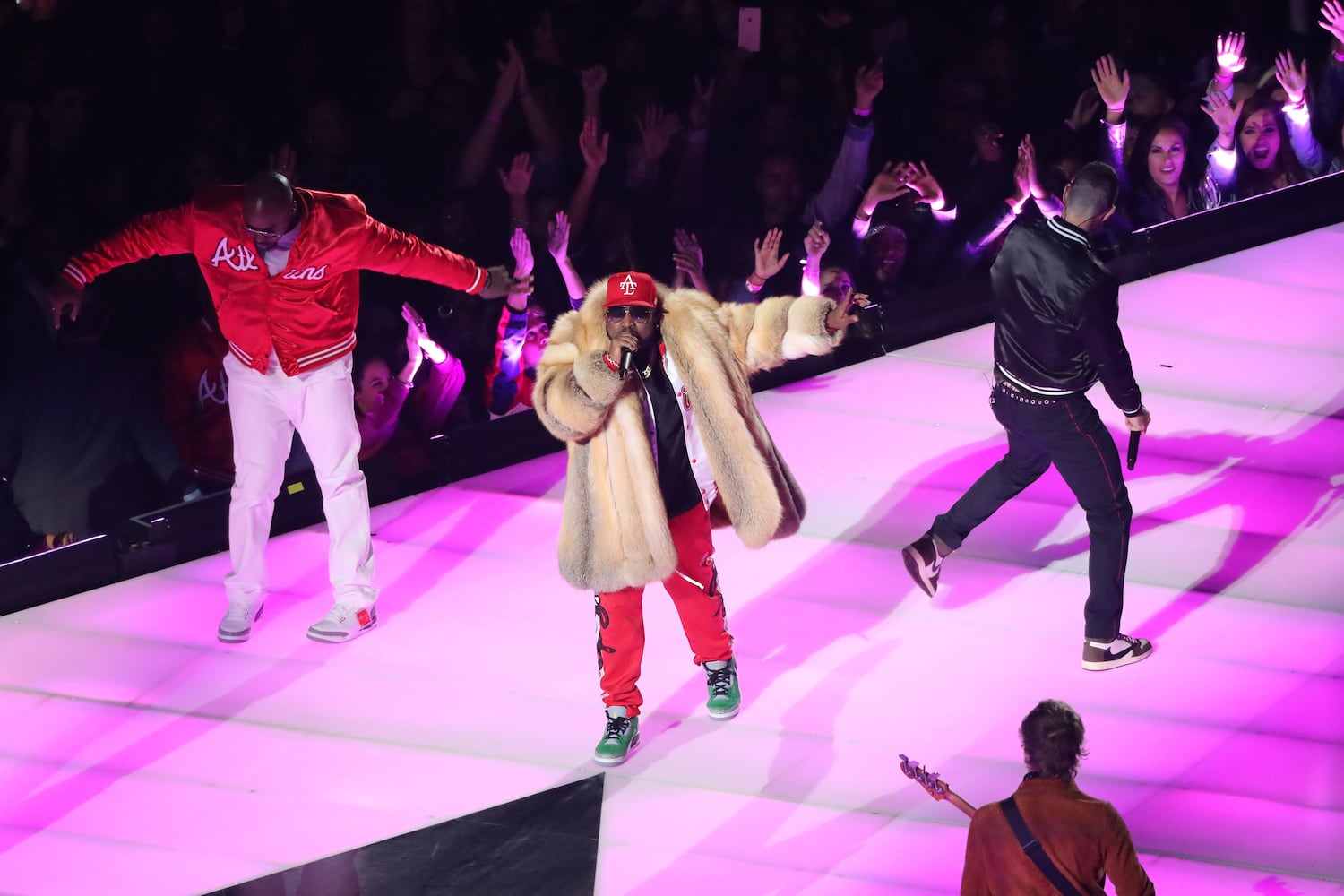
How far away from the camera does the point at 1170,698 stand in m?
4.38

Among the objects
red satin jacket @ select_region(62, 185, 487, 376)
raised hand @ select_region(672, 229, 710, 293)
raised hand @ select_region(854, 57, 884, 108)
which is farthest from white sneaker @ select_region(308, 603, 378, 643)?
raised hand @ select_region(854, 57, 884, 108)

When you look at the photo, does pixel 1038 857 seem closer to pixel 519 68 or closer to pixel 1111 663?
pixel 1111 663

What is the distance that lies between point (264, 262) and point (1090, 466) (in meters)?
2.37

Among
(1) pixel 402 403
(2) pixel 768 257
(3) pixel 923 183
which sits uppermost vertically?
(3) pixel 923 183

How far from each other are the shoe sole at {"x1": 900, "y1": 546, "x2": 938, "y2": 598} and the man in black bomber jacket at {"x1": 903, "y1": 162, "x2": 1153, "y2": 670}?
18.1 inches

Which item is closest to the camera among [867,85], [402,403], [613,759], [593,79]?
[613,759]

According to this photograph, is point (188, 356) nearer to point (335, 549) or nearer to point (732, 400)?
point (335, 549)

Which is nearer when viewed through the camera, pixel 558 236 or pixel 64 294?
pixel 64 294

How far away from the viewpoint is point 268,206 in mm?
4336

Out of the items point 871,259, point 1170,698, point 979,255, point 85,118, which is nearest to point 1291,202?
point 979,255

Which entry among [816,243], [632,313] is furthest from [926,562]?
[816,243]

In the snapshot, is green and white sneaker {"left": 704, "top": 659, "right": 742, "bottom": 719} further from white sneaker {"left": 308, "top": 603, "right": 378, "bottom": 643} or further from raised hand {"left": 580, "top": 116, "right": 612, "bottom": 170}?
raised hand {"left": 580, "top": 116, "right": 612, "bottom": 170}

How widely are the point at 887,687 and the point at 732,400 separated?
1017 mm

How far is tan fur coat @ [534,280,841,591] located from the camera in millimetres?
4008
